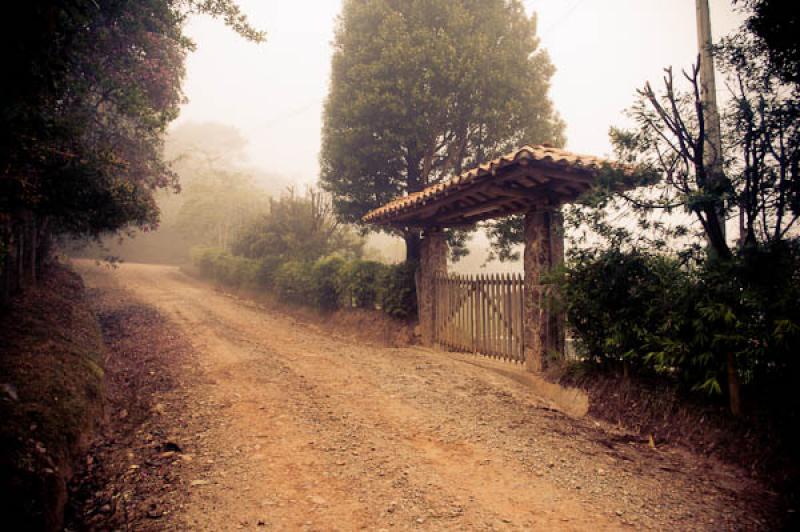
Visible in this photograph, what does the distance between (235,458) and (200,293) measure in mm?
14976

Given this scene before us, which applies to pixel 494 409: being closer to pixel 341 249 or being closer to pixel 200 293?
pixel 341 249

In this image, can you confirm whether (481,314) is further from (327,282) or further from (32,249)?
(32,249)

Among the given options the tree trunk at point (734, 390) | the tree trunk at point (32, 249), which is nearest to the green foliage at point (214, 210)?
the tree trunk at point (32, 249)

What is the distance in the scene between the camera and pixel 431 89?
10648 millimetres

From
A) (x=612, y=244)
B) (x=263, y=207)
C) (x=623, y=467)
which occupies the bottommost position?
(x=623, y=467)

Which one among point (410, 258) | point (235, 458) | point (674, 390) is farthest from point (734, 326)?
point (410, 258)

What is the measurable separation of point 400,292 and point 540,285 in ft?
14.9

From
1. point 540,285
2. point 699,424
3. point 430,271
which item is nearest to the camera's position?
point 699,424

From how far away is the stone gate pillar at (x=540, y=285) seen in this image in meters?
6.43

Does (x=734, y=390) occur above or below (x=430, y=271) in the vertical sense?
below

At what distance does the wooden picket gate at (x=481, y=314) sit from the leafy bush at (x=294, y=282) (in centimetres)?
582

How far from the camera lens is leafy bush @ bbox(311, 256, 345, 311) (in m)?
12.6

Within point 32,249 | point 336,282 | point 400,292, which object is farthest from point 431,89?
point 32,249

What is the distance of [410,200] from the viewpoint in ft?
27.3
